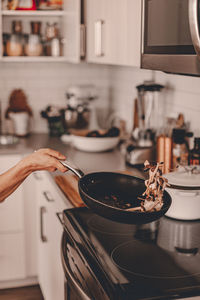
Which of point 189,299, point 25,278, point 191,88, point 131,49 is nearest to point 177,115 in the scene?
point 191,88

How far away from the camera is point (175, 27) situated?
4.13 ft

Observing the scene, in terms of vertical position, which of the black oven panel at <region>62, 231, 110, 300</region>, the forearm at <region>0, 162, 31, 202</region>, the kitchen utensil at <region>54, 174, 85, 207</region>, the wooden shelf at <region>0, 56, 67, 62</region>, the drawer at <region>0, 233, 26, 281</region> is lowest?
the drawer at <region>0, 233, 26, 281</region>

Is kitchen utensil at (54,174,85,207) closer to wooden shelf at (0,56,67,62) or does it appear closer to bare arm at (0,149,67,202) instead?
bare arm at (0,149,67,202)

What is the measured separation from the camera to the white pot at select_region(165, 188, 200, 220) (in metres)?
1.52

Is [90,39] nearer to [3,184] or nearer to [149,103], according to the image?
[149,103]

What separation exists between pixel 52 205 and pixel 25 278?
3.21 feet

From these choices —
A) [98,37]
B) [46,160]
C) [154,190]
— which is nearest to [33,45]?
[98,37]

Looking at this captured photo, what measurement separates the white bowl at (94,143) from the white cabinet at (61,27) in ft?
1.64

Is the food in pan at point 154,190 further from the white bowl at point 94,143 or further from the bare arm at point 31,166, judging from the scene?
the white bowl at point 94,143

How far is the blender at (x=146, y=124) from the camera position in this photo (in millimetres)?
2330

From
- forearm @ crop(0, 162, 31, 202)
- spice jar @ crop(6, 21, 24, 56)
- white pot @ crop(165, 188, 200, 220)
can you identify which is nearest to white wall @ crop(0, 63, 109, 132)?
spice jar @ crop(6, 21, 24, 56)

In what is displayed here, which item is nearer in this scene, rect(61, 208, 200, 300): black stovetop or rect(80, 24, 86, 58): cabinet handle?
rect(61, 208, 200, 300): black stovetop

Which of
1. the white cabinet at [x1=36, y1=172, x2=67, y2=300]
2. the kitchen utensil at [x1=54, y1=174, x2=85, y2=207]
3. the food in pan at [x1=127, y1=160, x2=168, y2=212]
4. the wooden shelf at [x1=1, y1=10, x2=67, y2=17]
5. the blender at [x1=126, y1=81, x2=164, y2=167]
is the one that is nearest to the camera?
the food in pan at [x1=127, y1=160, x2=168, y2=212]

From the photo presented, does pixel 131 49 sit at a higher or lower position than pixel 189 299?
higher
